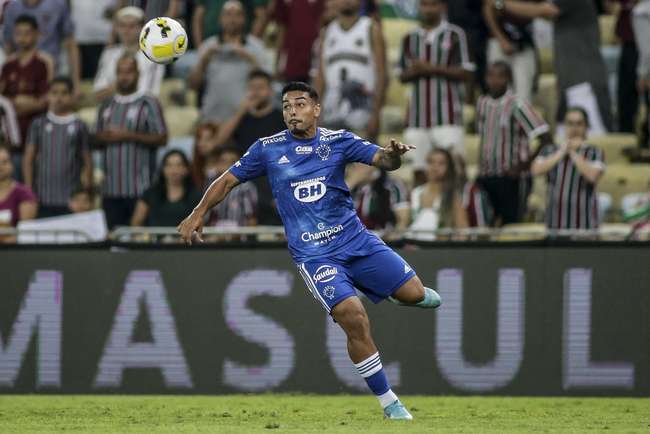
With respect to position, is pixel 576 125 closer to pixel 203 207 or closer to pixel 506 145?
pixel 506 145

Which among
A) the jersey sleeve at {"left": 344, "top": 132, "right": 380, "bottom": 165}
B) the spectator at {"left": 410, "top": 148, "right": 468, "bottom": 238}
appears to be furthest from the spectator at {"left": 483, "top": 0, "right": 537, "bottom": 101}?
the jersey sleeve at {"left": 344, "top": 132, "right": 380, "bottom": 165}


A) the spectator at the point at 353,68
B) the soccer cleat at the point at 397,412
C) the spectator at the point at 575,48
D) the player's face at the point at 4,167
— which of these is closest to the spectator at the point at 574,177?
the spectator at the point at 575,48

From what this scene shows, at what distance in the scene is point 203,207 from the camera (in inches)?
440

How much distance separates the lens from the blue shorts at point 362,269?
1097 centimetres

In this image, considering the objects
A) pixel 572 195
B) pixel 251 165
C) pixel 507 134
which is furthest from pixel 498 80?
pixel 251 165

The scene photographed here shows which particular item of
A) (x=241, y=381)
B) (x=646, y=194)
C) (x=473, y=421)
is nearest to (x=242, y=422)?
(x=473, y=421)

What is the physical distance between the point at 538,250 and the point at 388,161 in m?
3.60

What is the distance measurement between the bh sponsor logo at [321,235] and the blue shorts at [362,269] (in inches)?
5.4

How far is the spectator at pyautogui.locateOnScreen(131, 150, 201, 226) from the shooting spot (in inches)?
604

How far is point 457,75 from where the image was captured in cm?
1645

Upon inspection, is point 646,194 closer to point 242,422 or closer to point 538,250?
point 538,250

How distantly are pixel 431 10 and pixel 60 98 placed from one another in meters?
4.23

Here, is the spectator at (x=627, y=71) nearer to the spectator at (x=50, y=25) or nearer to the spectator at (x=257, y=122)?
the spectator at (x=257, y=122)

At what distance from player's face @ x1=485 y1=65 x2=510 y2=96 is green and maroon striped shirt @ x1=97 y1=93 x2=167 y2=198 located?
3.64 m
